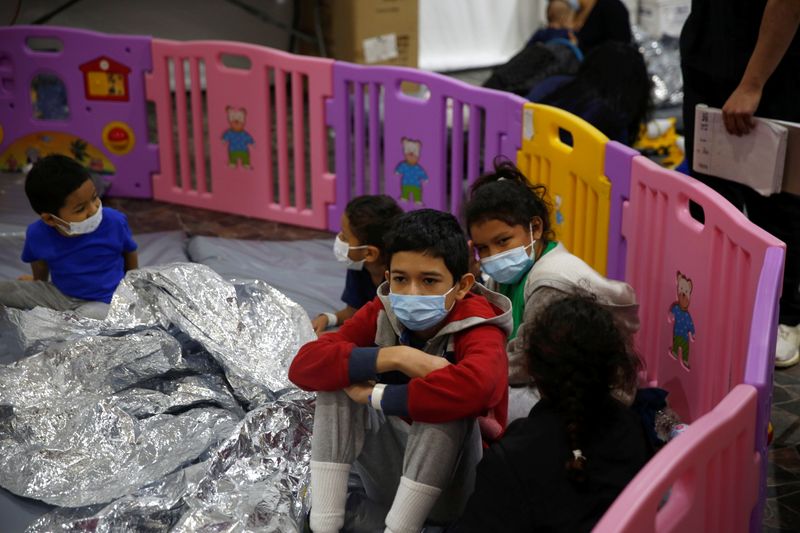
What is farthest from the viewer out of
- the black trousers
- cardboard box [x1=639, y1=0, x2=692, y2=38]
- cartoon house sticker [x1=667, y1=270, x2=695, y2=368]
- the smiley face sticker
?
cardboard box [x1=639, y1=0, x2=692, y2=38]

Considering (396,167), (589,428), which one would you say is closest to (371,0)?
(396,167)

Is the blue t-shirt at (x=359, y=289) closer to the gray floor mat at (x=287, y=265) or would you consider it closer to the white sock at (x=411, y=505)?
the gray floor mat at (x=287, y=265)

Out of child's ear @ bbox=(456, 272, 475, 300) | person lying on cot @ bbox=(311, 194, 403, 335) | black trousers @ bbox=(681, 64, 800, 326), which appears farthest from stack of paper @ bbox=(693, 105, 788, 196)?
child's ear @ bbox=(456, 272, 475, 300)

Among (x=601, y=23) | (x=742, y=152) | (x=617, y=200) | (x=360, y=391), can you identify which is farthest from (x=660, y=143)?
(x=360, y=391)

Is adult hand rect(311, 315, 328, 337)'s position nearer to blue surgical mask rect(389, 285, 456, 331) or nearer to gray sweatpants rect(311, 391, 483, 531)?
gray sweatpants rect(311, 391, 483, 531)

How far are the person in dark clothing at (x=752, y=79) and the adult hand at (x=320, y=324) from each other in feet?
4.06

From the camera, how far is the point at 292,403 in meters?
2.53

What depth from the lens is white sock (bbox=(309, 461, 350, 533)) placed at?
225 centimetres

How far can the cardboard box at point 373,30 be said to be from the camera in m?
6.75

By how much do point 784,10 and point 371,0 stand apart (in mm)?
4220

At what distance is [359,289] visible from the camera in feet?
10.9

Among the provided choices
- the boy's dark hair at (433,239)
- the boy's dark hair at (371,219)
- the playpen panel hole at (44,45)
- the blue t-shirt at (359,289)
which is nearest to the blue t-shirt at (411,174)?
the blue t-shirt at (359,289)

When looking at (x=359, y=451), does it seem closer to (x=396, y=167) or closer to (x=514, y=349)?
(x=514, y=349)

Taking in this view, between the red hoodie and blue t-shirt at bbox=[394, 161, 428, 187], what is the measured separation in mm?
1987
